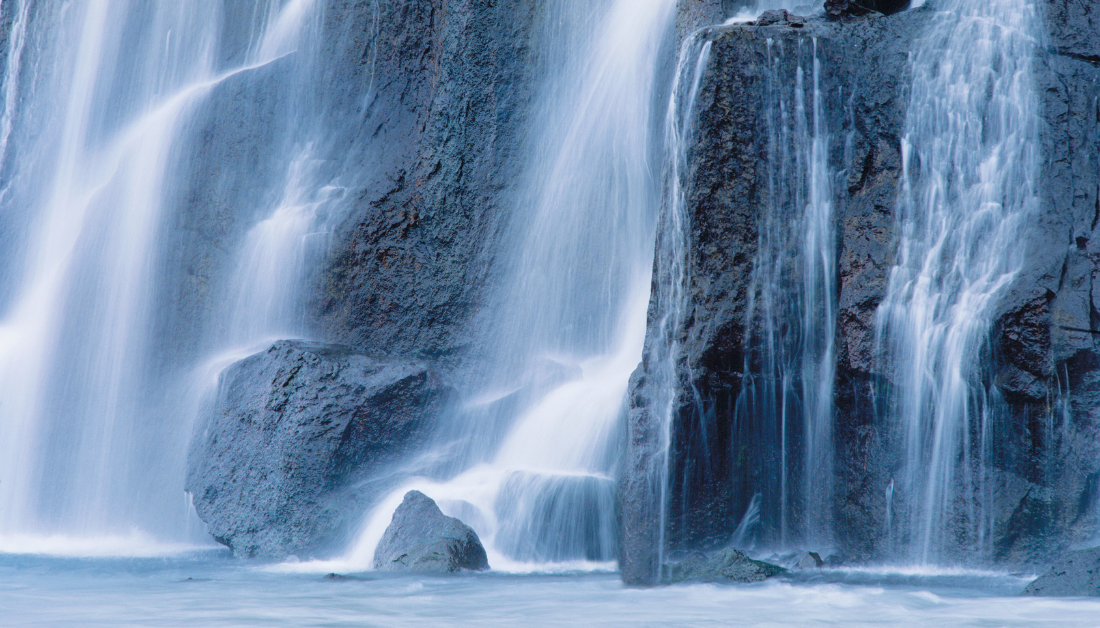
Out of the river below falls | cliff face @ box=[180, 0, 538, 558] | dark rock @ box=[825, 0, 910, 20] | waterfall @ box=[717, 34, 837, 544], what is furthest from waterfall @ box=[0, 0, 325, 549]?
dark rock @ box=[825, 0, 910, 20]

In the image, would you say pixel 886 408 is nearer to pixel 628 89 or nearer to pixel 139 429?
pixel 628 89

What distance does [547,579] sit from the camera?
687cm

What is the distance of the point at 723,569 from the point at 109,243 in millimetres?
8429

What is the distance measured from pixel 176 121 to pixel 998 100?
901cm

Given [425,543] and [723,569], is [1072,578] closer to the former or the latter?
[723,569]

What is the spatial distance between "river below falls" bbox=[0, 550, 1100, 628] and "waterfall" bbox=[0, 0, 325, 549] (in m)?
3.22

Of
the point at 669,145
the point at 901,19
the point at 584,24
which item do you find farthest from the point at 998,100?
the point at 584,24

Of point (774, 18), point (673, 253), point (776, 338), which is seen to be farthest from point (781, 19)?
point (776, 338)

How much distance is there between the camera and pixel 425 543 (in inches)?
286

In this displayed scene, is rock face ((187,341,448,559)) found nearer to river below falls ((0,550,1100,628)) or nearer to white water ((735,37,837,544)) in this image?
river below falls ((0,550,1100,628))

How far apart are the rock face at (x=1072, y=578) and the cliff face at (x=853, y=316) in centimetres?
81

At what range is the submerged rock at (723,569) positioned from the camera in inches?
251

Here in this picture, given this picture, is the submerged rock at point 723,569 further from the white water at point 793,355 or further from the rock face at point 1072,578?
the rock face at point 1072,578

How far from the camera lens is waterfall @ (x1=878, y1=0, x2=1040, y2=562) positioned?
22.4ft
